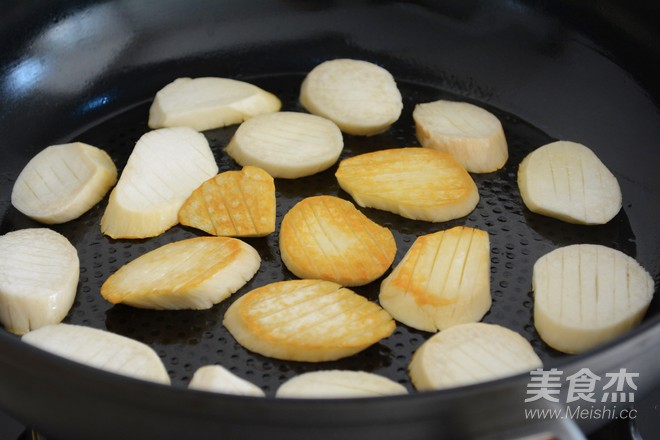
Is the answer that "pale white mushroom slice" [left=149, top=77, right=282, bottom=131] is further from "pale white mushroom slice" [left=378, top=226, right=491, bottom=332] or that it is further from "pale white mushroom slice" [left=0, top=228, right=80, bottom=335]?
"pale white mushroom slice" [left=378, top=226, right=491, bottom=332]

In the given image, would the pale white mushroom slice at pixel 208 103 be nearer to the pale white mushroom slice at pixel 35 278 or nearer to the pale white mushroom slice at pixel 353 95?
the pale white mushroom slice at pixel 353 95

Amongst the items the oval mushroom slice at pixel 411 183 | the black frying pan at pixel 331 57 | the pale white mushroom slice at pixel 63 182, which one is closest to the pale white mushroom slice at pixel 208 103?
the black frying pan at pixel 331 57

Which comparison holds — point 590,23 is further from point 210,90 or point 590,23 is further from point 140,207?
point 140,207

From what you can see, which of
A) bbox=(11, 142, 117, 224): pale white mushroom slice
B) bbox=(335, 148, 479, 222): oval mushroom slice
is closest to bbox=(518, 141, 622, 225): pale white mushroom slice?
bbox=(335, 148, 479, 222): oval mushroom slice

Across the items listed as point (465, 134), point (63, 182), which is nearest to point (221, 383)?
point (63, 182)

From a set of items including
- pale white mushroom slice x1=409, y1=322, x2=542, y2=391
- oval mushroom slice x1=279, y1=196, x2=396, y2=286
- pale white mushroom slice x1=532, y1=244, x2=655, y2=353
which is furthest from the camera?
oval mushroom slice x1=279, y1=196, x2=396, y2=286

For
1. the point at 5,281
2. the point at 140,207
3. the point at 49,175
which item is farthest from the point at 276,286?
the point at 49,175

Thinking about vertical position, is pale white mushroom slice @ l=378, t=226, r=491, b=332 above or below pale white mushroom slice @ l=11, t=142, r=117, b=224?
above
